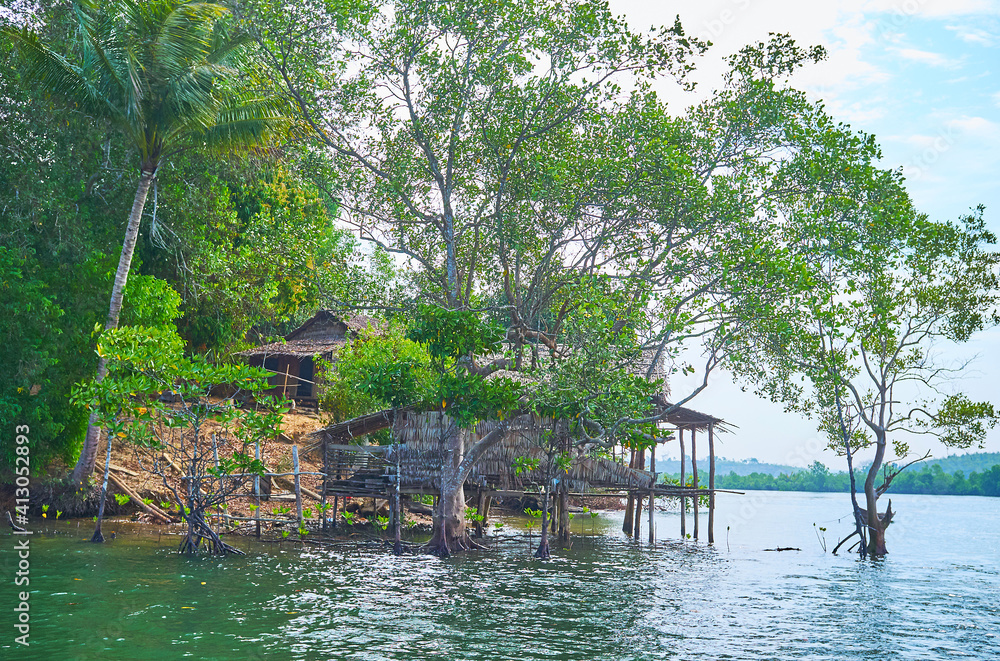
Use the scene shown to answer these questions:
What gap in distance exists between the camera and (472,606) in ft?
41.8

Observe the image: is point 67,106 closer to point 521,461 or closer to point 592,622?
point 521,461

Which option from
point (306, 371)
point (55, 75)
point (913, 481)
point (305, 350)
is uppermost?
point (55, 75)

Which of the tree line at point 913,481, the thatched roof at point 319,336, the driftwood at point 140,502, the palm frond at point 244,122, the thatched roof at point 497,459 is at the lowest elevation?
the tree line at point 913,481

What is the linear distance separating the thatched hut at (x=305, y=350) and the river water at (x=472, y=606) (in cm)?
1355

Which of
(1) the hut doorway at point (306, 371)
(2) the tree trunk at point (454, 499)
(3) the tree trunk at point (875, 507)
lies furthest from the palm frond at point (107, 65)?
(3) the tree trunk at point (875, 507)

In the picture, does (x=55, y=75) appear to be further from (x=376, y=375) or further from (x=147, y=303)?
(x=376, y=375)

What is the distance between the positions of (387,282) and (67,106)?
8381mm

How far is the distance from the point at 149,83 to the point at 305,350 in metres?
15.8

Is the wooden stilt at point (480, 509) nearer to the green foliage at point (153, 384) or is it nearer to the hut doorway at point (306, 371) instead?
the green foliage at point (153, 384)

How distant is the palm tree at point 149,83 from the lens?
1734 centimetres

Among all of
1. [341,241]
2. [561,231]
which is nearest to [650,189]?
[561,231]

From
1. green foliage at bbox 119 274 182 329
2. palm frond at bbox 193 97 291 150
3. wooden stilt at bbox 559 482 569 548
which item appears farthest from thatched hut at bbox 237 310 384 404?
palm frond at bbox 193 97 291 150

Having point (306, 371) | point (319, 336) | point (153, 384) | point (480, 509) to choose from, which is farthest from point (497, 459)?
point (306, 371)

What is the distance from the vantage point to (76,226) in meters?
18.9
